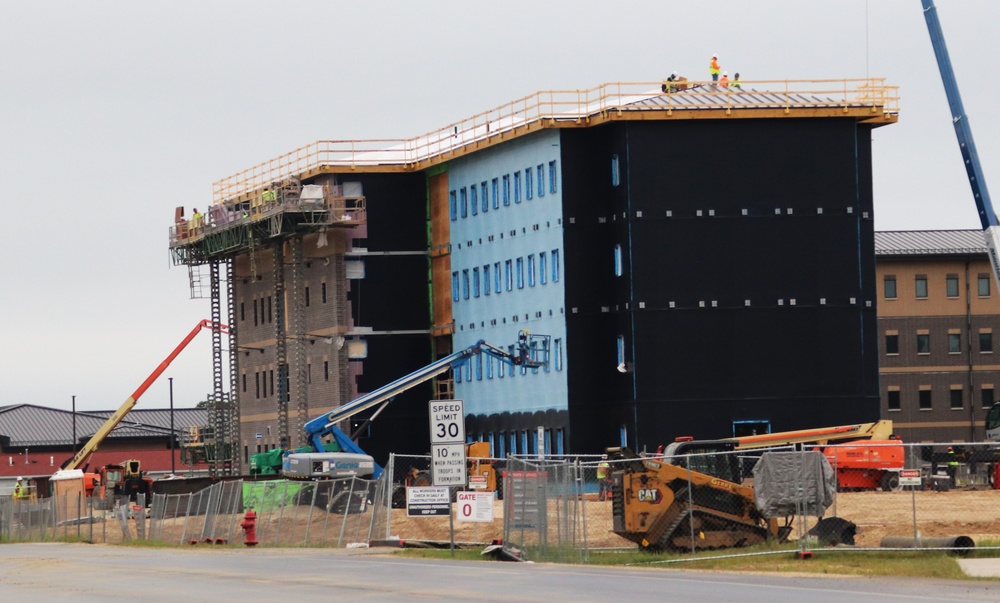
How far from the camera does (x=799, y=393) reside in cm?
7644

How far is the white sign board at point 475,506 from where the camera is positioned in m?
41.0

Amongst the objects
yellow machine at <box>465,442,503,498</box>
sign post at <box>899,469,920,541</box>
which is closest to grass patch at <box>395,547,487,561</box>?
sign post at <box>899,469,920,541</box>

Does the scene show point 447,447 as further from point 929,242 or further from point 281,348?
point 929,242

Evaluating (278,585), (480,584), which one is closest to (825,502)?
(480,584)

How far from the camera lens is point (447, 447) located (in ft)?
126

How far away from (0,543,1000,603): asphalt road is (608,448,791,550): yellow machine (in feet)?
8.14

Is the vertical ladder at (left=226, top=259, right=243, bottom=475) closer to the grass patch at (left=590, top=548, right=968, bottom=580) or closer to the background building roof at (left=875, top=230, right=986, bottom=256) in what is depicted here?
the background building roof at (left=875, top=230, right=986, bottom=256)

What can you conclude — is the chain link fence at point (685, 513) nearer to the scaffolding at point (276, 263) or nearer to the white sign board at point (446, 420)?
the white sign board at point (446, 420)

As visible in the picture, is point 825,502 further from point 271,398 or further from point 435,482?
point 271,398

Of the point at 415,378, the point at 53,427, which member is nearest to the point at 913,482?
the point at 415,378

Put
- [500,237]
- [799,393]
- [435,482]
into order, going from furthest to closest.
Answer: [500,237] < [799,393] < [435,482]

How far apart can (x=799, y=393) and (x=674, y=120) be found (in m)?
11.5

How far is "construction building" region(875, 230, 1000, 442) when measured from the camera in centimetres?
12006

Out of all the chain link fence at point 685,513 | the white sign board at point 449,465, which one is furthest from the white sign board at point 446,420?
the chain link fence at point 685,513
